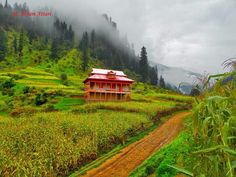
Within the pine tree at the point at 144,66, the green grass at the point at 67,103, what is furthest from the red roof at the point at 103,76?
the pine tree at the point at 144,66

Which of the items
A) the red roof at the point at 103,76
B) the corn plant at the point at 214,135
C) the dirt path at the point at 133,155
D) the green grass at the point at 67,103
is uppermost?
the red roof at the point at 103,76

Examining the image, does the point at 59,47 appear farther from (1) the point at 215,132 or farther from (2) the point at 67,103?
(1) the point at 215,132

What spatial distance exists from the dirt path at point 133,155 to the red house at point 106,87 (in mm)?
21923

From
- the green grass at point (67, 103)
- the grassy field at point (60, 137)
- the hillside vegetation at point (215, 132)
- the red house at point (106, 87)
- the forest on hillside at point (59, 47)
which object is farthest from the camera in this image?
the forest on hillside at point (59, 47)

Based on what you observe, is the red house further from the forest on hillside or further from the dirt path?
the forest on hillside

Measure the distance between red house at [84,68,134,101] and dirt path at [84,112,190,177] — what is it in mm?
21923

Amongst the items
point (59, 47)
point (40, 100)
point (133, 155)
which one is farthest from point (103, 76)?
point (59, 47)

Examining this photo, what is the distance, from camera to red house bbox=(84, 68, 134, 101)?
49.1 m

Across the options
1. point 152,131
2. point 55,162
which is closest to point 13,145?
point 55,162

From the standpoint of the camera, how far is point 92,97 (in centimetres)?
4922

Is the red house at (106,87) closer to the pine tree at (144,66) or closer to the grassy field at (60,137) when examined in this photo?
the grassy field at (60,137)

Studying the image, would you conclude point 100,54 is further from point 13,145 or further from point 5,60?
point 13,145

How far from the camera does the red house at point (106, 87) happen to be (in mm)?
49125

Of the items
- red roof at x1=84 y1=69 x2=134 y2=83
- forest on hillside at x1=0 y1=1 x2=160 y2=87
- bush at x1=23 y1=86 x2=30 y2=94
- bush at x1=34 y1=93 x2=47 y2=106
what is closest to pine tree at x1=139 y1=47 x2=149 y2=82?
forest on hillside at x1=0 y1=1 x2=160 y2=87
